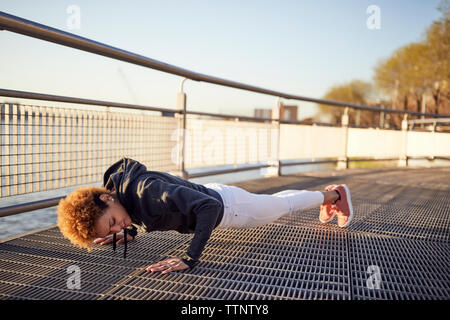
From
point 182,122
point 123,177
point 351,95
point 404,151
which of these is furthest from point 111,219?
point 351,95

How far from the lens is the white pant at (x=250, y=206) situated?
2.64 metres

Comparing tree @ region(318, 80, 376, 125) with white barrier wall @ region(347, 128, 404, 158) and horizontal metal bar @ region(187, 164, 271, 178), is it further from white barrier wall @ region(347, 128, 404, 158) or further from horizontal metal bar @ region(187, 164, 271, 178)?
horizontal metal bar @ region(187, 164, 271, 178)

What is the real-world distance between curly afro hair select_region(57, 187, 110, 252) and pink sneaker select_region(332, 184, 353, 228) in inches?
78.9

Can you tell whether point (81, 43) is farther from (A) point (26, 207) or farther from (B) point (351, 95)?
(B) point (351, 95)

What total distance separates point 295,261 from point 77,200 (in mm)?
1344

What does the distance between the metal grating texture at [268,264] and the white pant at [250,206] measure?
0.54 ft

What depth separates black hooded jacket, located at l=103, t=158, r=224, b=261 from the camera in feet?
7.26

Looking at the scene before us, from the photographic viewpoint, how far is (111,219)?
216 cm

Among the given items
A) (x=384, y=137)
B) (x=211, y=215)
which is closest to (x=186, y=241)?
(x=211, y=215)

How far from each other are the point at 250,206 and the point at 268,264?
20.0 inches

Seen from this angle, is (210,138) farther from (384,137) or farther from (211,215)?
(384,137)

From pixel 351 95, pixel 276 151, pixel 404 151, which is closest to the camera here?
pixel 276 151

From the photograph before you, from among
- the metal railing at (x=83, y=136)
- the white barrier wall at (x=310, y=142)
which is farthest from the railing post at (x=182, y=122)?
the white barrier wall at (x=310, y=142)

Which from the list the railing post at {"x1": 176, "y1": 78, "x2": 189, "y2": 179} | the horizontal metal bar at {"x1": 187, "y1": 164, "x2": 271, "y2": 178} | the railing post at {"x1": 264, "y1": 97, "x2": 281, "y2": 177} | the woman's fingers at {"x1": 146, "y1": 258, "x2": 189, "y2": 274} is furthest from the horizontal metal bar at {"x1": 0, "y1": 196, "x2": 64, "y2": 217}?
the railing post at {"x1": 264, "y1": 97, "x2": 281, "y2": 177}
